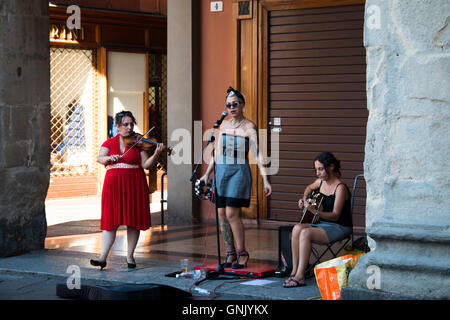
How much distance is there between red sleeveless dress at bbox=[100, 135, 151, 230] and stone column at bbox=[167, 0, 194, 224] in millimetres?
3578

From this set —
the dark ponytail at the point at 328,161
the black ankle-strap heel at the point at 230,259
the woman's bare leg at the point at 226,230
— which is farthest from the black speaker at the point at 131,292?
the dark ponytail at the point at 328,161

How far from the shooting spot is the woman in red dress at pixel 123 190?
712 cm

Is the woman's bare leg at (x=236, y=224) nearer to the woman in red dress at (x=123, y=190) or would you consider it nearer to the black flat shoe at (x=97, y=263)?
the woman in red dress at (x=123, y=190)

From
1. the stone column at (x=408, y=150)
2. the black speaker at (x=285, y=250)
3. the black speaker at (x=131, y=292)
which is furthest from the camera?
the black speaker at (x=285, y=250)

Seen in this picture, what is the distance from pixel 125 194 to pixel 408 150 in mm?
3164

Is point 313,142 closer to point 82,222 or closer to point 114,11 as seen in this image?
point 82,222

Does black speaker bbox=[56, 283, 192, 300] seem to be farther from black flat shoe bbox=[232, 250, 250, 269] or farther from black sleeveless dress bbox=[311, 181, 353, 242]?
black sleeveless dress bbox=[311, 181, 353, 242]

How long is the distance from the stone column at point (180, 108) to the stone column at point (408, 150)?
5.95 meters

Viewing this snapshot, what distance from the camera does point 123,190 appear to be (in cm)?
712

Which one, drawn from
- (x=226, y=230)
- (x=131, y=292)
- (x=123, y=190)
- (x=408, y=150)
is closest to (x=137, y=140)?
(x=123, y=190)

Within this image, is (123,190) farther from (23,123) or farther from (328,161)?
(328,161)

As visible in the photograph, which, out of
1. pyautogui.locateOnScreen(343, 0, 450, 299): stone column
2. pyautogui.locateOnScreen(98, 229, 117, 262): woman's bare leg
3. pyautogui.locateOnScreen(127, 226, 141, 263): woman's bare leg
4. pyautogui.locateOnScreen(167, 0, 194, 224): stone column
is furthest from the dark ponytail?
pyautogui.locateOnScreen(167, 0, 194, 224): stone column

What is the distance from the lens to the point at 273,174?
1050cm

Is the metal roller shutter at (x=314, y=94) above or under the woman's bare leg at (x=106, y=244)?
above
